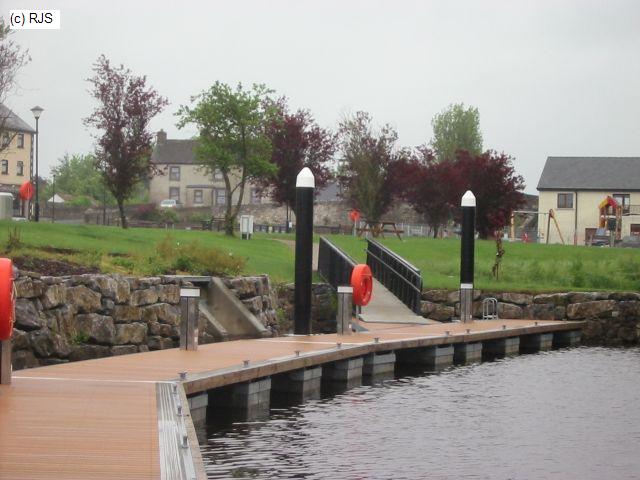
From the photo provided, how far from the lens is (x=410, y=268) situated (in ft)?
105

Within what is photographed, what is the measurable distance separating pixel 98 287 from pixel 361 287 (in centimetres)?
624

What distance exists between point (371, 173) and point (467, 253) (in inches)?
1560

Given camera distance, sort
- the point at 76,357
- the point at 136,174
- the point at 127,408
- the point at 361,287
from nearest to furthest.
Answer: the point at 127,408, the point at 76,357, the point at 361,287, the point at 136,174

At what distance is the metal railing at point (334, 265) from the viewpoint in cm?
3100

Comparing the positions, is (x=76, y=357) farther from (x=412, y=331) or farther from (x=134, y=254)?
(x=412, y=331)

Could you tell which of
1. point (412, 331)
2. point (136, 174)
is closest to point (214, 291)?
point (412, 331)

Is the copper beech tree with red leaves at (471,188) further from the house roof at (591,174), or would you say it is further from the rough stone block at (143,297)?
the rough stone block at (143,297)

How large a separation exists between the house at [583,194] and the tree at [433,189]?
1927 cm

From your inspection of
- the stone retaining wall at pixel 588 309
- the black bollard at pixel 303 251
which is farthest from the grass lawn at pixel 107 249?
the stone retaining wall at pixel 588 309

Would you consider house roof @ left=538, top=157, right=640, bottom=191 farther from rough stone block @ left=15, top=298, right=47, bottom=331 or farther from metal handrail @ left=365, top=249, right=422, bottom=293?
rough stone block @ left=15, top=298, right=47, bottom=331

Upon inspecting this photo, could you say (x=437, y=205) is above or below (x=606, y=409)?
above

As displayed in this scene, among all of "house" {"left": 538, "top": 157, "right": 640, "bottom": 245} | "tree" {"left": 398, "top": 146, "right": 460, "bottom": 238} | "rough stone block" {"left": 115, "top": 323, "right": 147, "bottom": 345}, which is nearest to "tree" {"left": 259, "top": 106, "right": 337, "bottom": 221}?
"tree" {"left": 398, "top": 146, "right": 460, "bottom": 238}

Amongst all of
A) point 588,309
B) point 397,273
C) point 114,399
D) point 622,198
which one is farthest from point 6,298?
point 622,198

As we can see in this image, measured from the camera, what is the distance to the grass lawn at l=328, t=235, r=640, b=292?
3794cm
